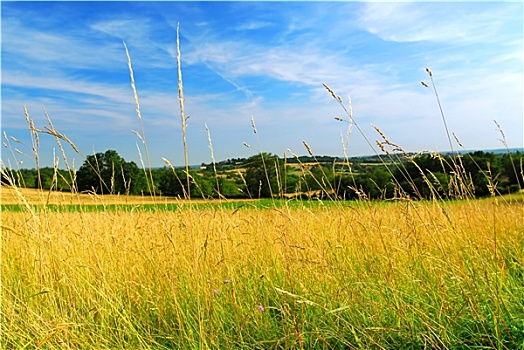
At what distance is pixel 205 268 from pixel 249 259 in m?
0.35

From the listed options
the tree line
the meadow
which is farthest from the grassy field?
the tree line

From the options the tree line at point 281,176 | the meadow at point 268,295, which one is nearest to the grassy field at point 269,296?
the meadow at point 268,295

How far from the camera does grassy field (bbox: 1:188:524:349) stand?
1.76m

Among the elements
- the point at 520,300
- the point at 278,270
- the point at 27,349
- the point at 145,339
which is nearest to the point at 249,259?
the point at 278,270

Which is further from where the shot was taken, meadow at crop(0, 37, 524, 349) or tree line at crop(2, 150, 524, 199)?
tree line at crop(2, 150, 524, 199)

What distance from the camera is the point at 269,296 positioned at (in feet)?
7.70

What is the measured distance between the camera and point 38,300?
8.04ft

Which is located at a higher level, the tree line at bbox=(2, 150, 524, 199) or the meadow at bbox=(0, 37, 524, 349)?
the tree line at bbox=(2, 150, 524, 199)

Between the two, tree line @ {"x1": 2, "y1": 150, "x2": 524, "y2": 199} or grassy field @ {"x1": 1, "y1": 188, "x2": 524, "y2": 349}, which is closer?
grassy field @ {"x1": 1, "y1": 188, "x2": 524, "y2": 349}

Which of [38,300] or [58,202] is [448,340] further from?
[58,202]

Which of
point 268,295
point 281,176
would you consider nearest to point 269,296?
point 268,295

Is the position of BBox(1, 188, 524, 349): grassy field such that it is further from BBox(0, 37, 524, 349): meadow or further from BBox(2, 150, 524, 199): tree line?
BBox(2, 150, 524, 199): tree line

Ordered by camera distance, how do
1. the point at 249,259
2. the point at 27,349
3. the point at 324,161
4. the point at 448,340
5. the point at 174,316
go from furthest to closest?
the point at 324,161 < the point at 249,259 < the point at 174,316 < the point at 27,349 < the point at 448,340

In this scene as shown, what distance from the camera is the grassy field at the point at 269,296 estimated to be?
5.79ft
